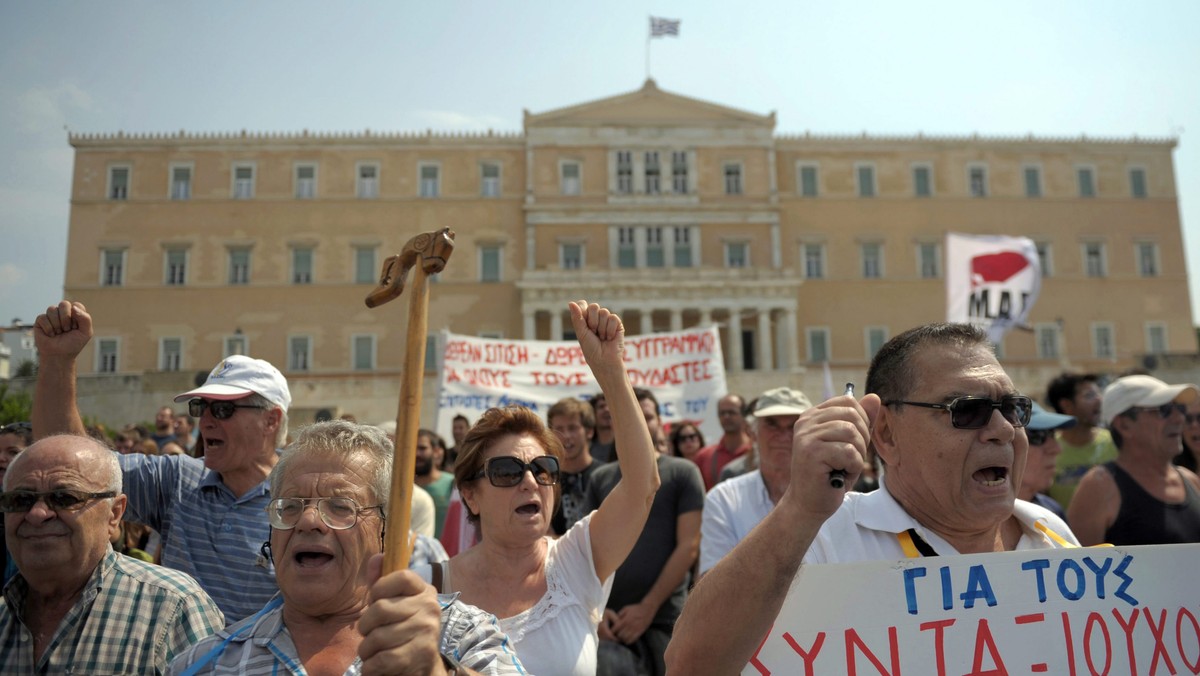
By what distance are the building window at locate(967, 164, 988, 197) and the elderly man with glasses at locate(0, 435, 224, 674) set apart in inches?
1679

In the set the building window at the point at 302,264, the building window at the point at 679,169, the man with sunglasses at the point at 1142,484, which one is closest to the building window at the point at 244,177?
the building window at the point at 302,264

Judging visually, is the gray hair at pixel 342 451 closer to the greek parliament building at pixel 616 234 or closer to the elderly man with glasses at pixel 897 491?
the elderly man with glasses at pixel 897 491

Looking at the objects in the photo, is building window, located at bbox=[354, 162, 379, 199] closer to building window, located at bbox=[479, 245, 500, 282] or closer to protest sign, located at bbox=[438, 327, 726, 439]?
building window, located at bbox=[479, 245, 500, 282]

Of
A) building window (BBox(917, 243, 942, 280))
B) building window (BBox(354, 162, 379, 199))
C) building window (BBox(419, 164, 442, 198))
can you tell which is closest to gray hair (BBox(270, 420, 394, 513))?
building window (BBox(419, 164, 442, 198))

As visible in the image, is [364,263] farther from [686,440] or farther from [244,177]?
[686,440]

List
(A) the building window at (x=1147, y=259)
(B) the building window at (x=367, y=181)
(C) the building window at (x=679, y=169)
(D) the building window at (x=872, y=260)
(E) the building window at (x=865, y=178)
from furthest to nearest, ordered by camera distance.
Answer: (A) the building window at (x=1147, y=259), (E) the building window at (x=865, y=178), (D) the building window at (x=872, y=260), (C) the building window at (x=679, y=169), (B) the building window at (x=367, y=181)

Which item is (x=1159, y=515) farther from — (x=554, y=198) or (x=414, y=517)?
(x=554, y=198)

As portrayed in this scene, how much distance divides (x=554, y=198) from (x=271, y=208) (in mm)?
12015

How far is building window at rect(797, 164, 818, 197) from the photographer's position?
130ft

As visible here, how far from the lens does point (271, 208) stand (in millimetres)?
38312

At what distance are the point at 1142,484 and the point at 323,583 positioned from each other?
339cm

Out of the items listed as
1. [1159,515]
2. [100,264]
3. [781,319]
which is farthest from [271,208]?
[1159,515]

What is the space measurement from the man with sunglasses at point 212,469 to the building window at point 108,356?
37389 millimetres

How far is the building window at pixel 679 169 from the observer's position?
39.2 metres
